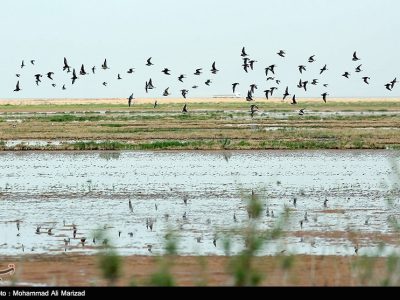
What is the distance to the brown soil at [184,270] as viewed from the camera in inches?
566

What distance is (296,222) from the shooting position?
20.9 m

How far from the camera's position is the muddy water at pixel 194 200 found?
18.3 metres

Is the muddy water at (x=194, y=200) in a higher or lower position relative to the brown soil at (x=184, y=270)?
higher

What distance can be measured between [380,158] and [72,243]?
23.0 m

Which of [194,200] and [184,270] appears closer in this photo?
[184,270]

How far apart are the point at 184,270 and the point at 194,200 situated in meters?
9.75

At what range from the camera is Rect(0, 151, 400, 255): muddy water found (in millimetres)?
18344

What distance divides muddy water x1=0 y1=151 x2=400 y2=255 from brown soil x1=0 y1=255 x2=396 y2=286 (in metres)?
0.54

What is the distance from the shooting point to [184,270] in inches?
611

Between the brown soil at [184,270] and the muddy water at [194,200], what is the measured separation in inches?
21.3

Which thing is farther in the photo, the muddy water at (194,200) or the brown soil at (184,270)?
the muddy water at (194,200)
